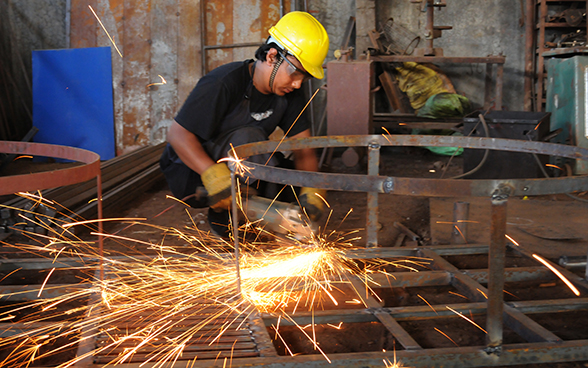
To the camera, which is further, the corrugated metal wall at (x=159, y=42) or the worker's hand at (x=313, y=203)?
the corrugated metal wall at (x=159, y=42)

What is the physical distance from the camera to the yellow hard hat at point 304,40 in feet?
9.02

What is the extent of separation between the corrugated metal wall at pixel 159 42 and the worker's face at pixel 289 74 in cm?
351

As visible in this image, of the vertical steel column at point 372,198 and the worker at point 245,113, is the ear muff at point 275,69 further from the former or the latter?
the vertical steel column at point 372,198

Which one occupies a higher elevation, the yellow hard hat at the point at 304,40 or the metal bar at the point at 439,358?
the yellow hard hat at the point at 304,40

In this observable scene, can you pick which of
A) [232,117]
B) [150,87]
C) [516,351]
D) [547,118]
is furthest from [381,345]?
[150,87]

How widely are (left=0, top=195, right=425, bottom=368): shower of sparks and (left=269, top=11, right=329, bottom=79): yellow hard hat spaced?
1033 mm

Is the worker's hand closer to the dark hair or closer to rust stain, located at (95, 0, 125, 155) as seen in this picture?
the dark hair

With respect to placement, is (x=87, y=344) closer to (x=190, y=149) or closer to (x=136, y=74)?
(x=190, y=149)

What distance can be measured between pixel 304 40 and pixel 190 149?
2.97 ft

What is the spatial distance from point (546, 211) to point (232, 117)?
246cm

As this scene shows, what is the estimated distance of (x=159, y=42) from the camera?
6250 millimetres

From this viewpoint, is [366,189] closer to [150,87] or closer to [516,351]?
[516,351]

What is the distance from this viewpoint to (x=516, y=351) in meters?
1.57

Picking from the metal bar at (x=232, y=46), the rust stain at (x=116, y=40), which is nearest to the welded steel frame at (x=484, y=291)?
the metal bar at (x=232, y=46)
